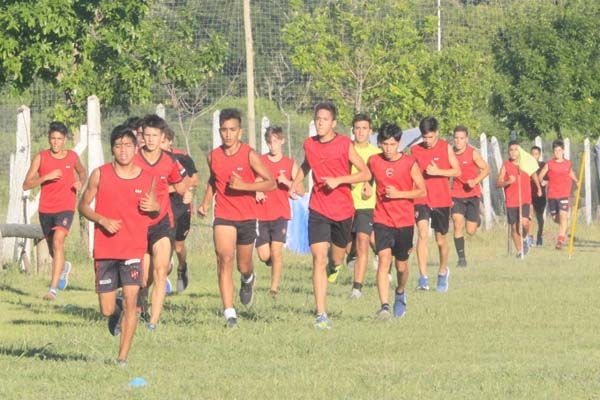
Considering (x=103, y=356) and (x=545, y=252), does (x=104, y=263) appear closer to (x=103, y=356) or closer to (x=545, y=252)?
(x=103, y=356)

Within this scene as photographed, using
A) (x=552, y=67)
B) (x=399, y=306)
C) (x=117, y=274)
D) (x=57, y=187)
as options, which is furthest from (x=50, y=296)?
(x=552, y=67)

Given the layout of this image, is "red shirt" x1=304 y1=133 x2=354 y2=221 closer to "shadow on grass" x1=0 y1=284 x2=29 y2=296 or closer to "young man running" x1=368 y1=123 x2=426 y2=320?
"young man running" x1=368 y1=123 x2=426 y2=320

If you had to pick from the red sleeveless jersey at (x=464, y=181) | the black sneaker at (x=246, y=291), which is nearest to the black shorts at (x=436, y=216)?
the red sleeveless jersey at (x=464, y=181)

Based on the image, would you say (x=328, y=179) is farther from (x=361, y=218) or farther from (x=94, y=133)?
(x=94, y=133)

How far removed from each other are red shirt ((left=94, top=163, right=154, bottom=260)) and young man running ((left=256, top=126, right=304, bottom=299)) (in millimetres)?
6458

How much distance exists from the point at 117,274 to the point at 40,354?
1205 millimetres

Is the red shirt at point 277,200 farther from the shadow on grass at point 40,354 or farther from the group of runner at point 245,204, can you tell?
the shadow on grass at point 40,354

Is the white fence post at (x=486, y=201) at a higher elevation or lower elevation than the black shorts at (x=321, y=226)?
lower

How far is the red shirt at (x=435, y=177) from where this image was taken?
1961cm

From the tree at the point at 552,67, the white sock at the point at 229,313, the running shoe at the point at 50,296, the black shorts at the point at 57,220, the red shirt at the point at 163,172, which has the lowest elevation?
the running shoe at the point at 50,296

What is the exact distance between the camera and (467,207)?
22.8 metres

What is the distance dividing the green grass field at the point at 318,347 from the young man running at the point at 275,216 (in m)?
0.48

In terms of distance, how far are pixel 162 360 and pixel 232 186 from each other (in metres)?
2.72

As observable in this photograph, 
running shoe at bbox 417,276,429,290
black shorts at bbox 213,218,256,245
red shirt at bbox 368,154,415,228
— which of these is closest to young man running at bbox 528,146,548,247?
running shoe at bbox 417,276,429,290
